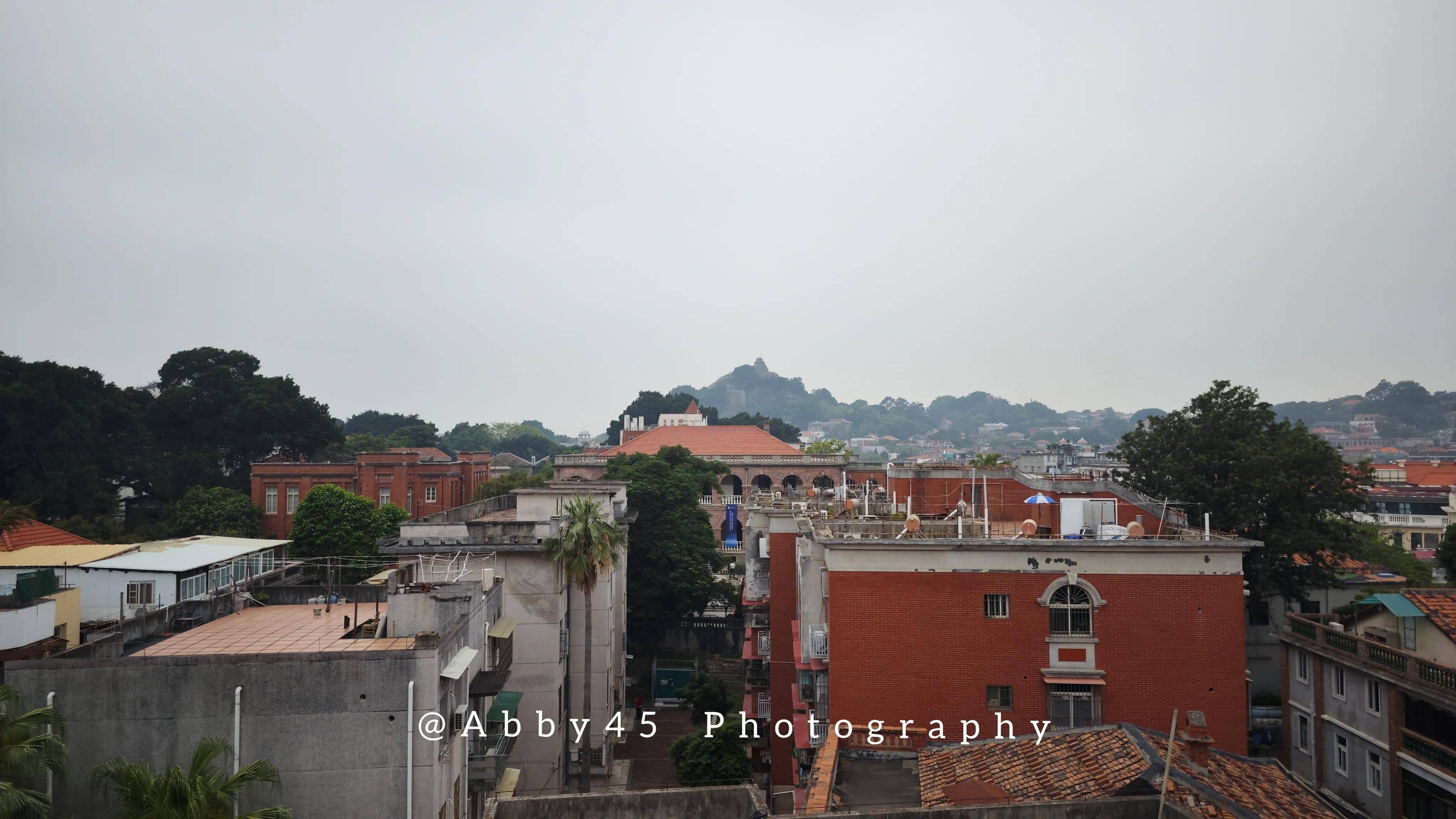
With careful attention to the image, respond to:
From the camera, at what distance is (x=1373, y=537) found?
5081 centimetres

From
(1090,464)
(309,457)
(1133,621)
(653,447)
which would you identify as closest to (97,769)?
(1133,621)

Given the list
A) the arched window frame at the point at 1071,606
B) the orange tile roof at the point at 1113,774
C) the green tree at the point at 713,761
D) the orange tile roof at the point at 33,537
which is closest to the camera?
the orange tile roof at the point at 1113,774

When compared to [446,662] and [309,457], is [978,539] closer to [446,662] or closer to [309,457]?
[446,662]

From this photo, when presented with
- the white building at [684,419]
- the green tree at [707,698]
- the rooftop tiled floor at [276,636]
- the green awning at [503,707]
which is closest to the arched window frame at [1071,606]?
the rooftop tiled floor at [276,636]

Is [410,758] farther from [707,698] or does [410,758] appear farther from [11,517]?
[707,698]

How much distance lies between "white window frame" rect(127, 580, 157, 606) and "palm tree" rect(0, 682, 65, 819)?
12.6m

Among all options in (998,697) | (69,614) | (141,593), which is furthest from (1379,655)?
(141,593)

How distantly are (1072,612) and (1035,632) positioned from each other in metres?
1.02

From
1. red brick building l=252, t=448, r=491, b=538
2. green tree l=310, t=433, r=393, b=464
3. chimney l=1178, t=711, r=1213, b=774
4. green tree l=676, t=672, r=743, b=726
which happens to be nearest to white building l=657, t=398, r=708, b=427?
green tree l=310, t=433, r=393, b=464

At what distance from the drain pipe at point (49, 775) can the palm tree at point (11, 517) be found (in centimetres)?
1631

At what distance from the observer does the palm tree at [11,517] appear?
1063 inches

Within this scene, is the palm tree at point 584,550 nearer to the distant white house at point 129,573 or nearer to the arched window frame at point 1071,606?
the distant white house at point 129,573

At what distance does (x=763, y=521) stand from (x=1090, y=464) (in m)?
111

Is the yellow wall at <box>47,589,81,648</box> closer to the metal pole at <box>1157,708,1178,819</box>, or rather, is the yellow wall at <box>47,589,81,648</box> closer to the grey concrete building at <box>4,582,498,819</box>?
the grey concrete building at <box>4,582,498,819</box>
